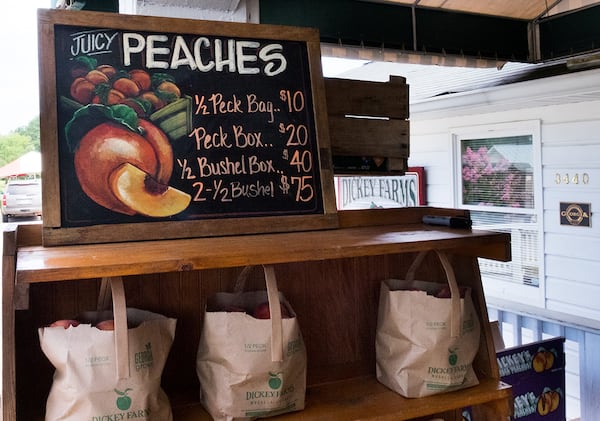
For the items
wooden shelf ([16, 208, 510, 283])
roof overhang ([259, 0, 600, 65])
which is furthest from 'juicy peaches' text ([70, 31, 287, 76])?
roof overhang ([259, 0, 600, 65])

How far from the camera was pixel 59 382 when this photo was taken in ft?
3.11

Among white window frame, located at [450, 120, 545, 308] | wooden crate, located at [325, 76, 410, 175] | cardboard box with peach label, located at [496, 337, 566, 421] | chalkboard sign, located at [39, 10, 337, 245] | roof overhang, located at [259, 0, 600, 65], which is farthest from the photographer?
white window frame, located at [450, 120, 545, 308]

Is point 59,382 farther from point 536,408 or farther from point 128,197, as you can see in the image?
point 536,408

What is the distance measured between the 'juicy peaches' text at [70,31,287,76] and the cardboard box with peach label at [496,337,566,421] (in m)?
1.68

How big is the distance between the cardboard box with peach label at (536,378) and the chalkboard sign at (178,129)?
1517 millimetres

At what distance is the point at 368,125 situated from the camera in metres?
1.51

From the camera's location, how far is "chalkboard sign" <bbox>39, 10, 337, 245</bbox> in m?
1.09

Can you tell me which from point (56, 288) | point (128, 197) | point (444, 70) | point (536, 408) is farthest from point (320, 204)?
point (444, 70)

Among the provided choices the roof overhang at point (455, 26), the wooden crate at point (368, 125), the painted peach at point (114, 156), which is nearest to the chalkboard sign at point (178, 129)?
the painted peach at point (114, 156)

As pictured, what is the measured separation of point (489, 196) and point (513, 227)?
318 millimetres

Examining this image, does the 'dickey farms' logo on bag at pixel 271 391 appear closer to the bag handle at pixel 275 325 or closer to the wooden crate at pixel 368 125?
the bag handle at pixel 275 325

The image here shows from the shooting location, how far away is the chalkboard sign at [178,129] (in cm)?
109

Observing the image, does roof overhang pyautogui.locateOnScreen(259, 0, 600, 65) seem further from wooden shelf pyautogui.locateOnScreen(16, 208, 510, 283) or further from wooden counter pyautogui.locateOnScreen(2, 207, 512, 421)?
wooden shelf pyautogui.locateOnScreen(16, 208, 510, 283)

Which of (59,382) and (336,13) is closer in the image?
(59,382)
